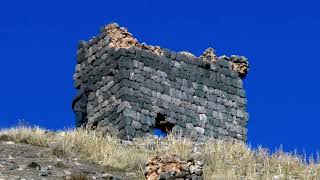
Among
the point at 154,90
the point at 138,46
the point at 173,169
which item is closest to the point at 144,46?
the point at 138,46

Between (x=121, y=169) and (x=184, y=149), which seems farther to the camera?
(x=184, y=149)

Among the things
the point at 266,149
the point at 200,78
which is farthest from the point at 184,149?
the point at 200,78

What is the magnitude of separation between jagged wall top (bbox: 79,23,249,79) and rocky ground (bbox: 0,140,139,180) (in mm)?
8036

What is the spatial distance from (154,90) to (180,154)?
7.41 m

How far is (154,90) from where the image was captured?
79.4 ft

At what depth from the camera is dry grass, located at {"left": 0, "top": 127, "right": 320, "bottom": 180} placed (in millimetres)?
15648

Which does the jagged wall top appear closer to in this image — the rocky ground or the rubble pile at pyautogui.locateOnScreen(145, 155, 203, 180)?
the rocky ground

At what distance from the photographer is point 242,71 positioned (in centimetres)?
2644

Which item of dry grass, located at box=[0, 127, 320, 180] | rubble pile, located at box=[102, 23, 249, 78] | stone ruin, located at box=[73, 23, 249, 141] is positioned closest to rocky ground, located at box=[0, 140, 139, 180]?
dry grass, located at box=[0, 127, 320, 180]

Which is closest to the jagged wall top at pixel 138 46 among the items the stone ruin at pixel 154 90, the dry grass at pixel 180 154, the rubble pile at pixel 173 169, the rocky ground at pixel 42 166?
the stone ruin at pixel 154 90

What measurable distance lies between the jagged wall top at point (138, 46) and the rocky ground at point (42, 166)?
26.4 feet

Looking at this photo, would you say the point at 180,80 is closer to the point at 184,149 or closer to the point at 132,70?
the point at 132,70

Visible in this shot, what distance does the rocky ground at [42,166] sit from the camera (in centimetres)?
1380

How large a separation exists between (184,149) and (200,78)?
7.24m
